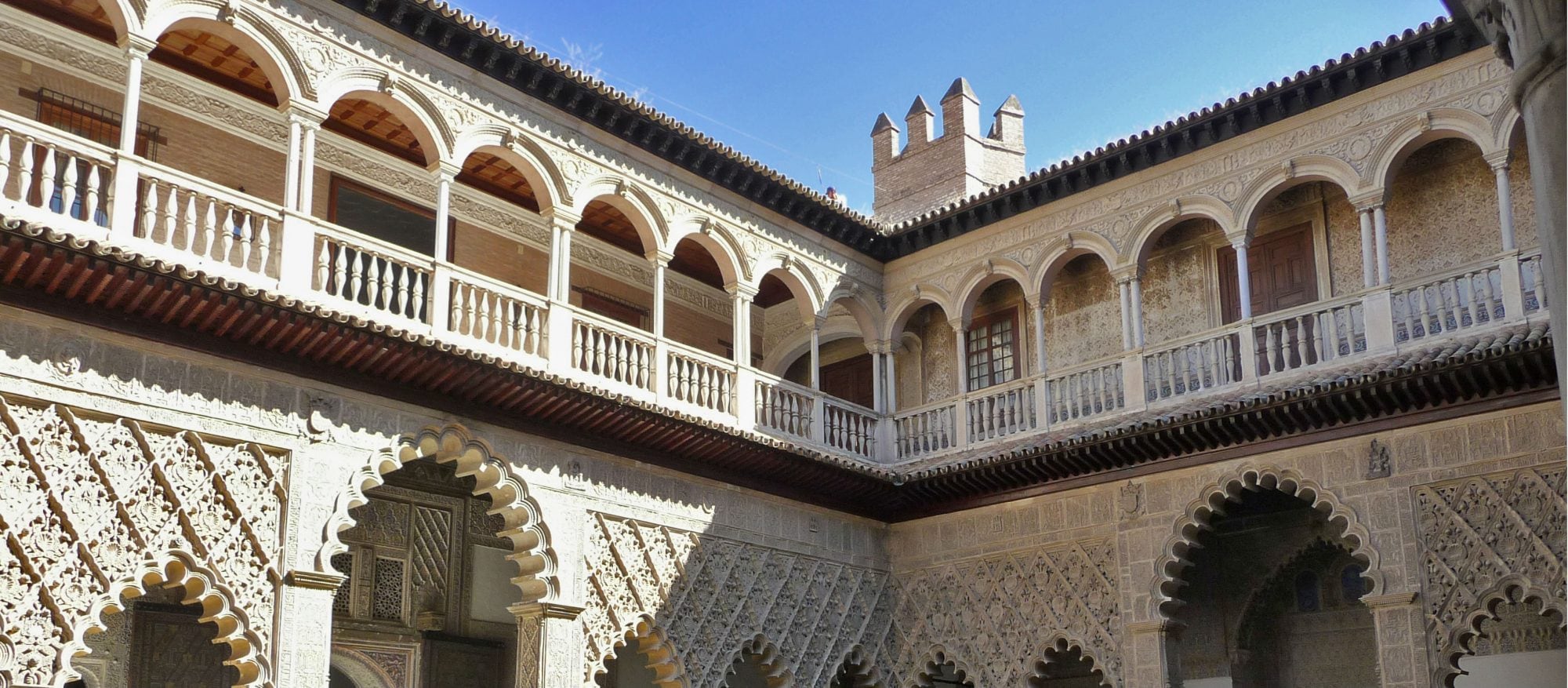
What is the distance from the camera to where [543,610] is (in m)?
→ 9.25

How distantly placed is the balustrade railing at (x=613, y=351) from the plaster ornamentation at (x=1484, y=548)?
513 cm

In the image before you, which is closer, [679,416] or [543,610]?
[543,610]

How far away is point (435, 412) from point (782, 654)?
3.33 meters

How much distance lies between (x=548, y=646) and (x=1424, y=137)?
6.61 meters

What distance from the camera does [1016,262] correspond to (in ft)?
39.1

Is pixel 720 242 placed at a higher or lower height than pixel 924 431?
higher

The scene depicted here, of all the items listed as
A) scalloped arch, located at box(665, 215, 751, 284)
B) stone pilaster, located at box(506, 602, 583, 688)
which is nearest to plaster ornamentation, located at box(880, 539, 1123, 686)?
scalloped arch, located at box(665, 215, 751, 284)

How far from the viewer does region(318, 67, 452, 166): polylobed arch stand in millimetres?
8914

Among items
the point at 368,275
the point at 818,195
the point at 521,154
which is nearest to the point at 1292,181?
the point at 818,195

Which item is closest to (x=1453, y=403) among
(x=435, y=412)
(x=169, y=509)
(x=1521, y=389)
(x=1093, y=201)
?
(x=1521, y=389)

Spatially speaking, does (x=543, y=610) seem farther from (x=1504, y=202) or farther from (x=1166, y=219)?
(x=1504, y=202)

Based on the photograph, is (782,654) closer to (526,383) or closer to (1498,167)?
(526,383)

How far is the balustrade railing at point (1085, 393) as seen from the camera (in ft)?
35.8

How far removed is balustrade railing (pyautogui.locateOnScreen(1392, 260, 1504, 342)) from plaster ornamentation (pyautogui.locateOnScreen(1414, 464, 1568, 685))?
988 mm
